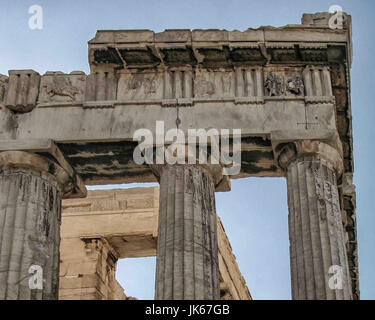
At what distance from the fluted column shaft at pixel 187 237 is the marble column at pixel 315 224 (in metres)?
1.90

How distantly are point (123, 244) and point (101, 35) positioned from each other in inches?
333

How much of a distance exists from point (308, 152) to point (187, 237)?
3.68 meters

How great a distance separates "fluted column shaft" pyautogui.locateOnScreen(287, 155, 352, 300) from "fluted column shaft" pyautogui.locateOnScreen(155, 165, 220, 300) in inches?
75.2

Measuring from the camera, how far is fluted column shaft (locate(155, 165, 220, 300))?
21969 mm

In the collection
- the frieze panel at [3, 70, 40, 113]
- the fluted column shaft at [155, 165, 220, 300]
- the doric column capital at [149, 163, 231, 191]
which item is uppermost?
the frieze panel at [3, 70, 40, 113]

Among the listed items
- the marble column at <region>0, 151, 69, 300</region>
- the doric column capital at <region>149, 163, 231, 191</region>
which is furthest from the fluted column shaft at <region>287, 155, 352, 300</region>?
the marble column at <region>0, 151, 69, 300</region>

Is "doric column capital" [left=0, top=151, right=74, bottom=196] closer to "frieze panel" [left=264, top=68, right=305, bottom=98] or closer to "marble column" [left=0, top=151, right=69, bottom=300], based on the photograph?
"marble column" [left=0, top=151, right=69, bottom=300]

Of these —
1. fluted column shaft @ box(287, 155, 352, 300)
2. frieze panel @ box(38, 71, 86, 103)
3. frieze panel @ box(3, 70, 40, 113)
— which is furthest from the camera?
frieze panel @ box(38, 71, 86, 103)

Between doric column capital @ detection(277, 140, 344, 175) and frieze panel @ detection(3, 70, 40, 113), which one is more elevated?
frieze panel @ detection(3, 70, 40, 113)

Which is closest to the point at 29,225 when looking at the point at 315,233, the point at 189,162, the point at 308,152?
the point at 189,162

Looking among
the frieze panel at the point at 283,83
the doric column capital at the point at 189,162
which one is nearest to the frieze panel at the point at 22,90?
the doric column capital at the point at 189,162

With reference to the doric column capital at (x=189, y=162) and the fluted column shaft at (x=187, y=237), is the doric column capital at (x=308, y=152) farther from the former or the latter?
the fluted column shaft at (x=187, y=237)

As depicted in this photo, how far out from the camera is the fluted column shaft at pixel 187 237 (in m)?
22.0
